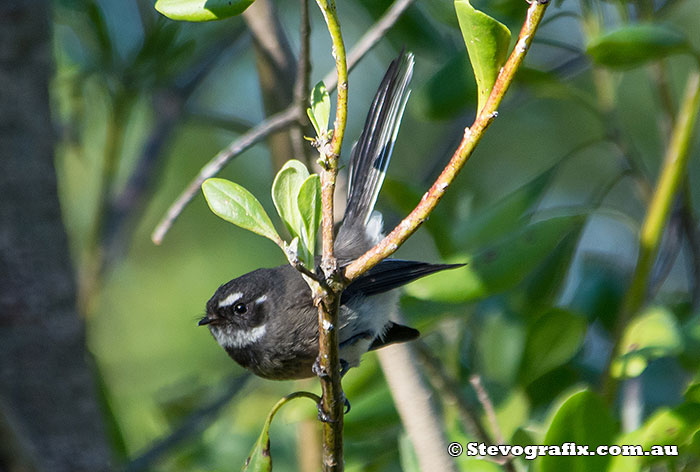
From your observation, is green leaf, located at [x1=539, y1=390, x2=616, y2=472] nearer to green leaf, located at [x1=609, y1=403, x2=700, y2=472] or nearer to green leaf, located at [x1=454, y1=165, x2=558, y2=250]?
green leaf, located at [x1=609, y1=403, x2=700, y2=472]

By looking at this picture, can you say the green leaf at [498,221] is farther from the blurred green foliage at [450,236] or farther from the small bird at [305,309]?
the small bird at [305,309]

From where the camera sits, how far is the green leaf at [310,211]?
44.1 inches

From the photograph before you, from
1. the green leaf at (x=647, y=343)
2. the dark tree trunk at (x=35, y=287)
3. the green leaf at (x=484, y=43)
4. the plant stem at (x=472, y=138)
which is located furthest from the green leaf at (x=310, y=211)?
the dark tree trunk at (x=35, y=287)

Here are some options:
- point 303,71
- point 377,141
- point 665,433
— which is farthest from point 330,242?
point 377,141

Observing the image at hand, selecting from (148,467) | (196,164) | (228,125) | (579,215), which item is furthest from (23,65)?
(196,164)

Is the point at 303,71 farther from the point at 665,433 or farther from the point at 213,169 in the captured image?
the point at 665,433

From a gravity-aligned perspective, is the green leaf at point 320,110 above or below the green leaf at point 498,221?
below

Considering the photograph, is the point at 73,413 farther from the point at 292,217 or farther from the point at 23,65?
the point at 292,217

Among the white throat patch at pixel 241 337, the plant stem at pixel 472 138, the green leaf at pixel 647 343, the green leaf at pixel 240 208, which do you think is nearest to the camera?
the plant stem at pixel 472 138

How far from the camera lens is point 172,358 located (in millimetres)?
4477

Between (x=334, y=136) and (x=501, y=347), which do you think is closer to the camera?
(x=334, y=136)

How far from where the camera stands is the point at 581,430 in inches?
61.6

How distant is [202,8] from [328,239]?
414 millimetres

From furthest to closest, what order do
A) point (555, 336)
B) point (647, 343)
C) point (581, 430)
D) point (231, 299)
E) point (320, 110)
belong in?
point (231, 299), point (555, 336), point (647, 343), point (581, 430), point (320, 110)
